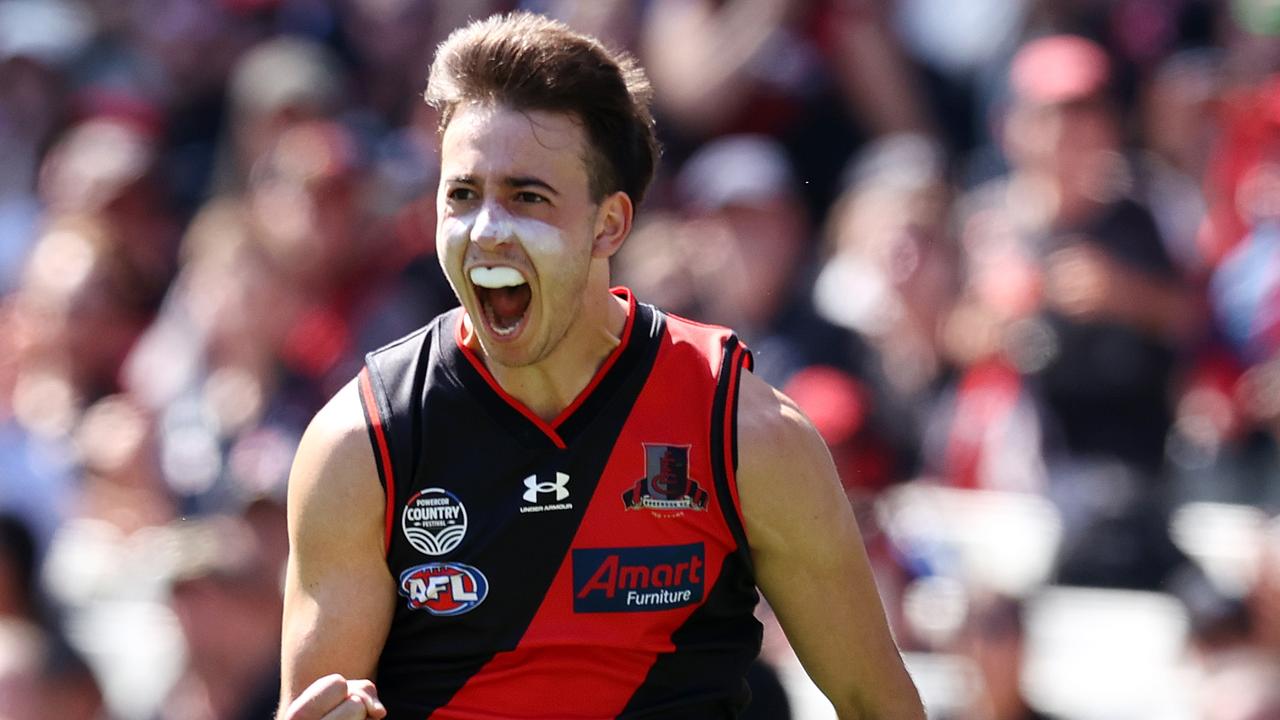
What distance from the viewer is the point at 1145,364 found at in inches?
241

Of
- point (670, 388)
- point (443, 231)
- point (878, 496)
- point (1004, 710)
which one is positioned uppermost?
point (443, 231)

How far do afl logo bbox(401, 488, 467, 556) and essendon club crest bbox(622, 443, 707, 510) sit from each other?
0.30m

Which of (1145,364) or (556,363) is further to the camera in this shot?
(1145,364)

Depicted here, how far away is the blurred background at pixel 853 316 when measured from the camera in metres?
5.93

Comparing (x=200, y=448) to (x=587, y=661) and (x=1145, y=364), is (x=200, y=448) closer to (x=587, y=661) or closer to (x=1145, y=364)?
(x=1145, y=364)

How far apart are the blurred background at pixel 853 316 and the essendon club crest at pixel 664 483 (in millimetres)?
1924

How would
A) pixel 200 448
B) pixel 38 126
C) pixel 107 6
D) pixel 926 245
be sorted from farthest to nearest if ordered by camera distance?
pixel 107 6
pixel 38 126
pixel 200 448
pixel 926 245

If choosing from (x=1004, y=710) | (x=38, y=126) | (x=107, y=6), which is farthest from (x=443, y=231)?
(x=107, y=6)

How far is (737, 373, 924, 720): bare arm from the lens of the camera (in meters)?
3.46

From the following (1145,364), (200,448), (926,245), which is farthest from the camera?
(200,448)

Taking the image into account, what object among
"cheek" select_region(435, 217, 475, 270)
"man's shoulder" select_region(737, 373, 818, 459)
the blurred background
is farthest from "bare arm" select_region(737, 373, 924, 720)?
the blurred background

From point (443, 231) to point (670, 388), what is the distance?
1.63ft

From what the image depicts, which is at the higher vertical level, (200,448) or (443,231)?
(443,231)

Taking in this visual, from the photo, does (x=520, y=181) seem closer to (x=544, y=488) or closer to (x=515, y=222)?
(x=515, y=222)
